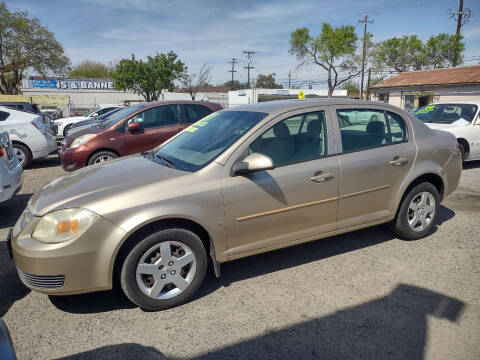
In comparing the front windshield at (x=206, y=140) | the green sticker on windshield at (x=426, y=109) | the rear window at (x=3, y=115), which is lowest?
the front windshield at (x=206, y=140)

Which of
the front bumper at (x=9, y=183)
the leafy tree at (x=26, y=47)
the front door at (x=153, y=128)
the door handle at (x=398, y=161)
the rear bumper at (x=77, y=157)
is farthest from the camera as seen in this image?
the leafy tree at (x=26, y=47)

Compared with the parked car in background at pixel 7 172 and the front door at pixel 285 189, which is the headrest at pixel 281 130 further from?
the parked car in background at pixel 7 172

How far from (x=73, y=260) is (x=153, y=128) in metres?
5.27

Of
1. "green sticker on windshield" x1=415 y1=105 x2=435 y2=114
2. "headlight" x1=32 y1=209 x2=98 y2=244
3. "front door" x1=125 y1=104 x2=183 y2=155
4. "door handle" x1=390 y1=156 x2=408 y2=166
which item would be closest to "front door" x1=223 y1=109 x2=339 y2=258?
"door handle" x1=390 y1=156 x2=408 y2=166

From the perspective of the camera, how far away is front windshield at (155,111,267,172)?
3.20 meters

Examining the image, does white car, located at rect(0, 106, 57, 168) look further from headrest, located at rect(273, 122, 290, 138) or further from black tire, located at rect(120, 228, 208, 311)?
headrest, located at rect(273, 122, 290, 138)

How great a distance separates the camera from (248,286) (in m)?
3.25

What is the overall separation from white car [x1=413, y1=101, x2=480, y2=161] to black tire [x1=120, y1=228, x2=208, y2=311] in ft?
24.2

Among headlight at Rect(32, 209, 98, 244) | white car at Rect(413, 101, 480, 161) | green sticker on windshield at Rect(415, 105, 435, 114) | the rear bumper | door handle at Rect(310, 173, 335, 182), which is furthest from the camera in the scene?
green sticker on windshield at Rect(415, 105, 435, 114)

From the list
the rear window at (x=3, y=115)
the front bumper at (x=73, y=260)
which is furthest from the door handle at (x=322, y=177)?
the rear window at (x=3, y=115)

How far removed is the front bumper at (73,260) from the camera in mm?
2531

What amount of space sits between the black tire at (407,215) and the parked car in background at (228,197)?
0.04ft

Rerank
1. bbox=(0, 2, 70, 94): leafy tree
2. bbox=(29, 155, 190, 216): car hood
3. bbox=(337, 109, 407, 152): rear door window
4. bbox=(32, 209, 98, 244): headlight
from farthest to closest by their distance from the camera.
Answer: bbox=(0, 2, 70, 94): leafy tree
bbox=(337, 109, 407, 152): rear door window
bbox=(29, 155, 190, 216): car hood
bbox=(32, 209, 98, 244): headlight

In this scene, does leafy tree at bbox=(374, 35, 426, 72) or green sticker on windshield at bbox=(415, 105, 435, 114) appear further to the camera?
leafy tree at bbox=(374, 35, 426, 72)
